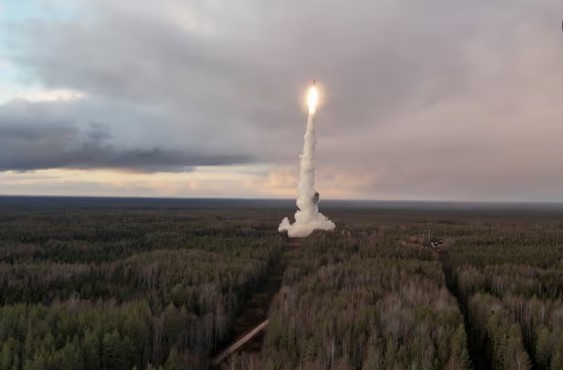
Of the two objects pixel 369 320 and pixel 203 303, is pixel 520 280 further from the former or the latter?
pixel 203 303

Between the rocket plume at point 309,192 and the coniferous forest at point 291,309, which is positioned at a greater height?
the rocket plume at point 309,192

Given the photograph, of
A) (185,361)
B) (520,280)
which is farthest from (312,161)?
(185,361)

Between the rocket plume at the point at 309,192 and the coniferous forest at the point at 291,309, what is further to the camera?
the rocket plume at the point at 309,192

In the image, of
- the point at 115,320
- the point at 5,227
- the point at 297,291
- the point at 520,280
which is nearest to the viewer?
the point at 115,320

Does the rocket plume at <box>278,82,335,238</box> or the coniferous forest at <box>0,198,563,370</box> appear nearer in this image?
the coniferous forest at <box>0,198,563,370</box>

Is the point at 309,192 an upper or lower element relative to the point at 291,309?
upper
